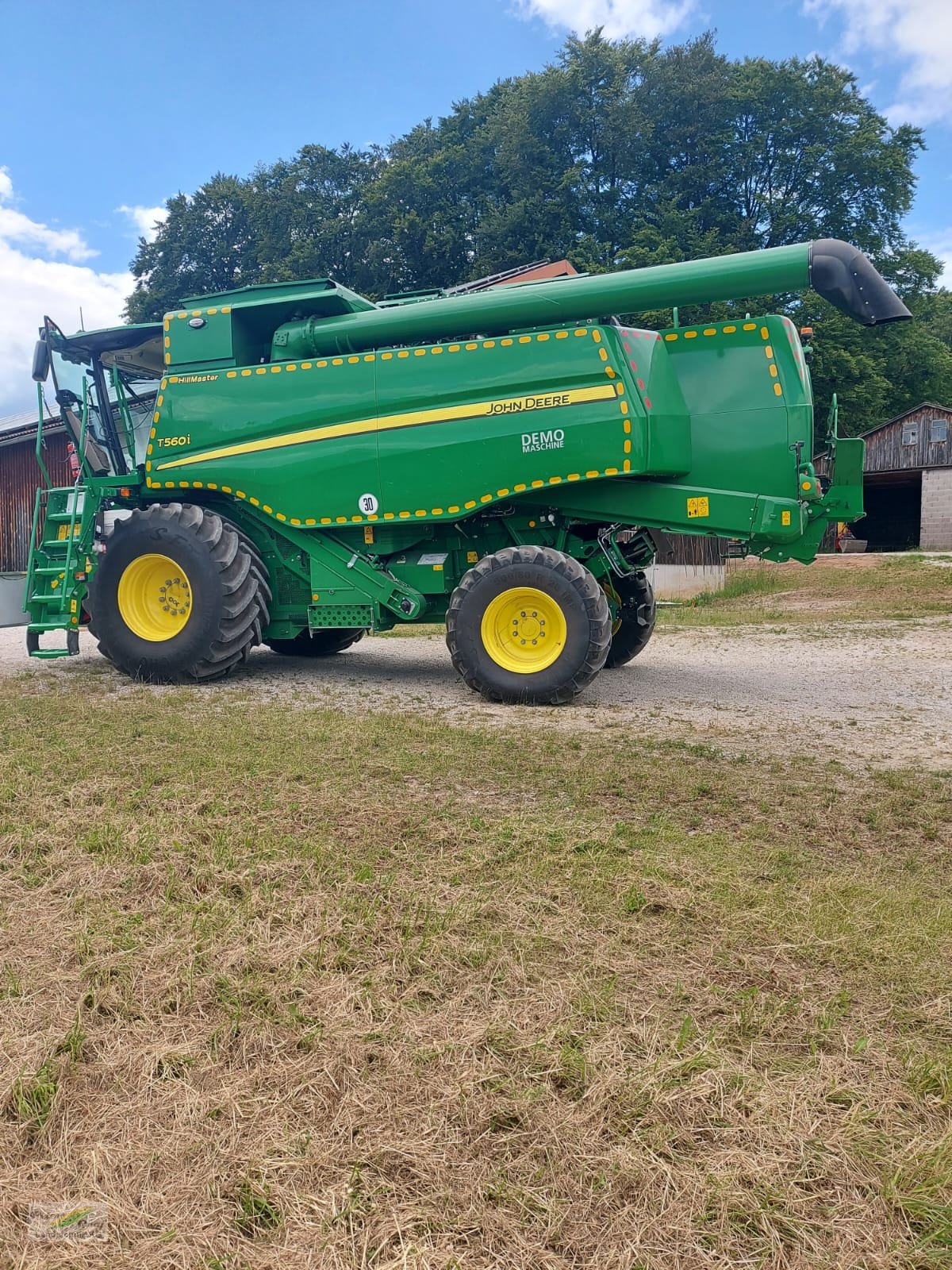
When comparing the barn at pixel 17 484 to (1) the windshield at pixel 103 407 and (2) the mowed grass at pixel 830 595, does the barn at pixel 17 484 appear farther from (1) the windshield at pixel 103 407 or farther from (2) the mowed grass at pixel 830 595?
(2) the mowed grass at pixel 830 595

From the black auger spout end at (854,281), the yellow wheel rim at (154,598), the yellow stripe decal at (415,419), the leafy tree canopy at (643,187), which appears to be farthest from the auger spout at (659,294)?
the leafy tree canopy at (643,187)

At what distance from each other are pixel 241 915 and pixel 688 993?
152 centimetres

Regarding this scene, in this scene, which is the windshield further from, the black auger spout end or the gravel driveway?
the black auger spout end

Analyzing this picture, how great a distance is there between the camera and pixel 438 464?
313 inches

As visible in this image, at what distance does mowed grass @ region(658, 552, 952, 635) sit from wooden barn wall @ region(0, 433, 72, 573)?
51.9ft

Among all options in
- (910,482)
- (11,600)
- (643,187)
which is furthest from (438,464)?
(643,187)

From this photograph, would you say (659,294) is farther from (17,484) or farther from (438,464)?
(17,484)

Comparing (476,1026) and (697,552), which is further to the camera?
(697,552)

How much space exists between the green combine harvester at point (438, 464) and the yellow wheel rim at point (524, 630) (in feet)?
0.06

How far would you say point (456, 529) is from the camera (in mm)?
8414

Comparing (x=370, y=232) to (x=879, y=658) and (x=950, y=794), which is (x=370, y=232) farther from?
(x=950, y=794)

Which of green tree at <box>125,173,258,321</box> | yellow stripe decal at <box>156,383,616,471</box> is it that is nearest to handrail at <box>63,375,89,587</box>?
yellow stripe decal at <box>156,383,616,471</box>

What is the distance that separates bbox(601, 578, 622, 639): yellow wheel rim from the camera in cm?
848

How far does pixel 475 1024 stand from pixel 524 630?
17.1ft
